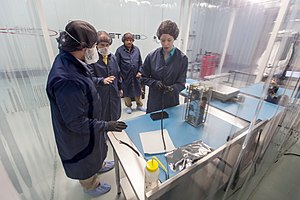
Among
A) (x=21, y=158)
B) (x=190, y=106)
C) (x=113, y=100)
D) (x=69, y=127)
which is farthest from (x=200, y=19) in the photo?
(x=21, y=158)

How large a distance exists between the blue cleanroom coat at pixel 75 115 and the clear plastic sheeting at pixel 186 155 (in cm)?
47

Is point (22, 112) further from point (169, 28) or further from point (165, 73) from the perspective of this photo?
point (169, 28)

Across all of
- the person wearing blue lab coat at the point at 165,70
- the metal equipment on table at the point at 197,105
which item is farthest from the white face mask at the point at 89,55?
the metal equipment on table at the point at 197,105

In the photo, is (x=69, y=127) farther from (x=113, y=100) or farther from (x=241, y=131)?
(x=241, y=131)

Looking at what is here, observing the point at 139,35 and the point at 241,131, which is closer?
the point at 241,131

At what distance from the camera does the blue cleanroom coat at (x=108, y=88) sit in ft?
5.23

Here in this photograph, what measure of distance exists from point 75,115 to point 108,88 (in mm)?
838

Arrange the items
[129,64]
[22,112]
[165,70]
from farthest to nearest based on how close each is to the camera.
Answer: [129,64] < [165,70] < [22,112]

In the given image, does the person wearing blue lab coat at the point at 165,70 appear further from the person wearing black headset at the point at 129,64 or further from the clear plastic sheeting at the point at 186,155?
the person wearing black headset at the point at 129,64

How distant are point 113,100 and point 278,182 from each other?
2007 millimetres

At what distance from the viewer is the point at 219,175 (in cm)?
105

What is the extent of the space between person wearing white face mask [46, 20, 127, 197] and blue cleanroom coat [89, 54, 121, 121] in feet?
2.08

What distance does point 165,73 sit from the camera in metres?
1.41

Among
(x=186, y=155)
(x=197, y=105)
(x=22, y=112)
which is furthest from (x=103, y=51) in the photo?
(x=186, y=155)
